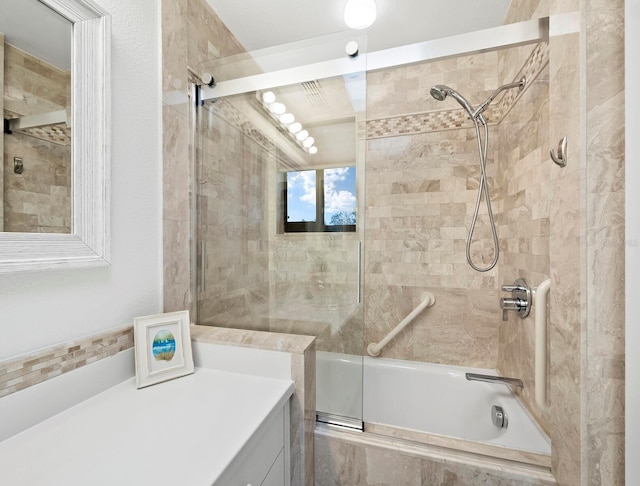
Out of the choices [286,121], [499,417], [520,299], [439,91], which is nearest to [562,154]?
[439,91]

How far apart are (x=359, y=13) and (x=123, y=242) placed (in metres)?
1.52

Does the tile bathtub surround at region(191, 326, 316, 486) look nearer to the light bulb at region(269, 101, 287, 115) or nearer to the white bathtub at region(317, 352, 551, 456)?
the white bathtub at region(317, 352, 551, 456)

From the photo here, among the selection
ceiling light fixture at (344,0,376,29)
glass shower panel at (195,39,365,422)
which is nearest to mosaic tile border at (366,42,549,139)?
ceiling light fixture at (344,0,376,29)

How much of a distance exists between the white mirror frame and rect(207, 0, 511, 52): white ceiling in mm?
885

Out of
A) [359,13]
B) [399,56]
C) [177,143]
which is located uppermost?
[359,13]

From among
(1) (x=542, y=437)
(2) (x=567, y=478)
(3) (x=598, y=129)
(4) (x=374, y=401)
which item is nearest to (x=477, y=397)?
(1) (x=542, y=437)

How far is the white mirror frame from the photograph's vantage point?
0.70 m

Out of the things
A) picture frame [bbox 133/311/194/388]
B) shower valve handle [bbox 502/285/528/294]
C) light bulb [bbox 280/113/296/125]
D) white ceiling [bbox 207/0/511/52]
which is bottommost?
picture frame [bbox 133/311/194/388]

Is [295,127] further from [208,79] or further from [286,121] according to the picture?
[208,79]

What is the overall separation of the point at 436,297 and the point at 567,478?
101cm

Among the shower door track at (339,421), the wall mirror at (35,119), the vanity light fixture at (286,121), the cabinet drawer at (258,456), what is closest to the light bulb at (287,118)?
the vanity light fixture at (286,121)

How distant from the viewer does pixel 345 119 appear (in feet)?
3.84

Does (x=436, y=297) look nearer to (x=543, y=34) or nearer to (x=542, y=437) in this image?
(x=542, y=437)

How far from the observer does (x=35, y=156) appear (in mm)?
659
